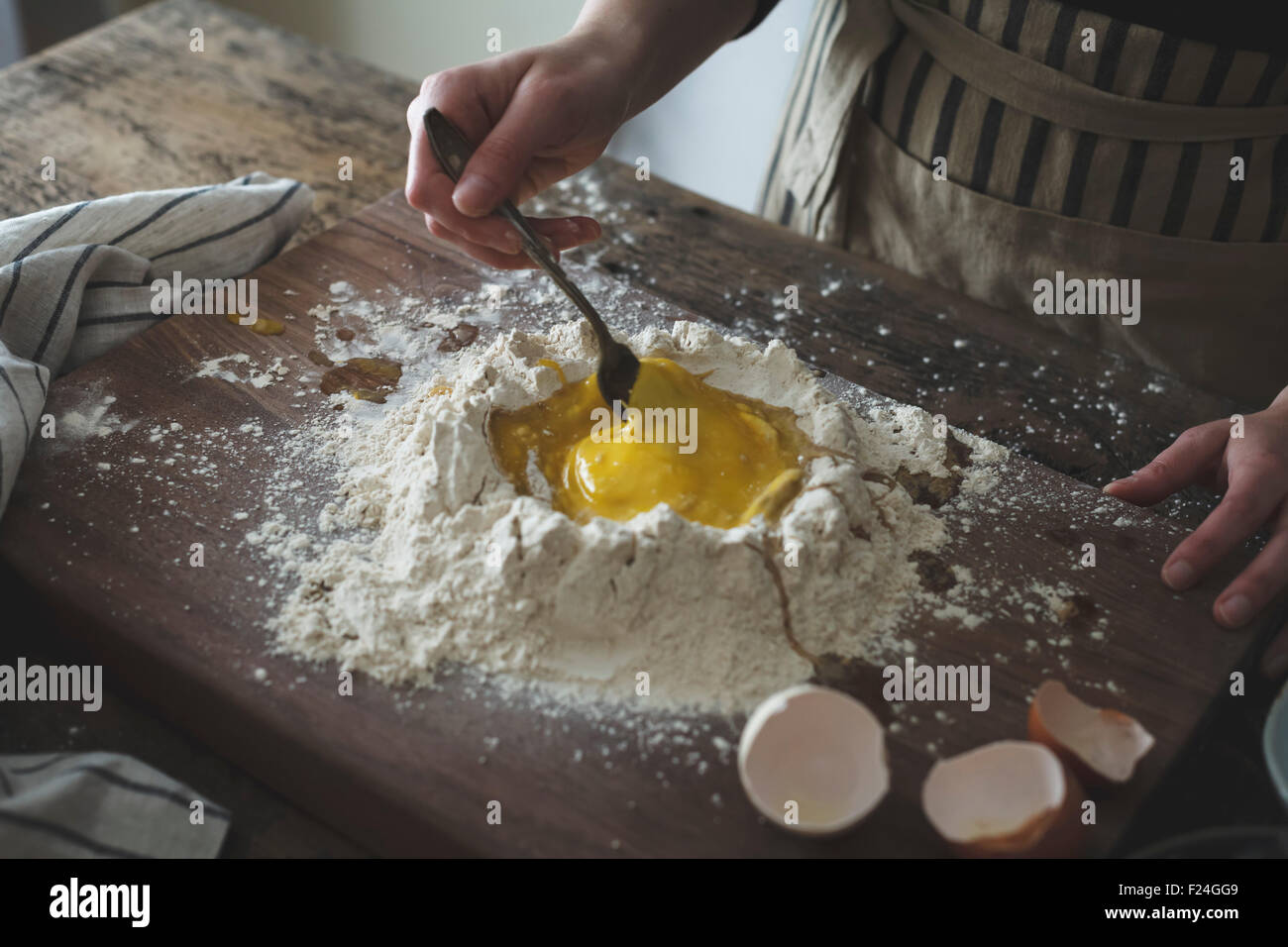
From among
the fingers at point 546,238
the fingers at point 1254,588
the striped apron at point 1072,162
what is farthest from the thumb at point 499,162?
the fingers at point 1254,588

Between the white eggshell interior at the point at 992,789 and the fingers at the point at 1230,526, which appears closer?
the white eggshell interior at the point at 992,789

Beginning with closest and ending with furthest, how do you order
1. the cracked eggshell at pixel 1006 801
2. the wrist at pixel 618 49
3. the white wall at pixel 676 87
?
the cracked eggshell at pixel 1006 801, the wrist at pixel 618 49, the white wall at pixel 676 87

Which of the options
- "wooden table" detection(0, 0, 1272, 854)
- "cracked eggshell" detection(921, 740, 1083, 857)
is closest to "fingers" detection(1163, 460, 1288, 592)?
"wooden table" detection(0, 0, 1272, 854)

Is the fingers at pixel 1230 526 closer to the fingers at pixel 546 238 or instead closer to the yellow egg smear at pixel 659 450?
the yellow egg smear at pixel 659 450

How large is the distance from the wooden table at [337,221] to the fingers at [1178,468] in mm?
61

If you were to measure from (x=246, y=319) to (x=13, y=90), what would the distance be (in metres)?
1.05

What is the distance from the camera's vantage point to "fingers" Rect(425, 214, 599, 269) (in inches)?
58.2

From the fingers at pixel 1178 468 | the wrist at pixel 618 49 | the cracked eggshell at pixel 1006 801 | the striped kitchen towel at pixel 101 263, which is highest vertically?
the wrist at pixel 618 49

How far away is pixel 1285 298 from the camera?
1.58m

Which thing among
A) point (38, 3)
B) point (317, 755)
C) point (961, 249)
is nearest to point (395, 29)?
point (38, 3)

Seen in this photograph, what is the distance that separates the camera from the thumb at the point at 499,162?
128 cm

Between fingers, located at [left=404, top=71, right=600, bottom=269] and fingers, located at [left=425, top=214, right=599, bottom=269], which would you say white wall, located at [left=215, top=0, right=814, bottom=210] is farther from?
fingers, located at [left=404, top=71, right=600, bottom=269]

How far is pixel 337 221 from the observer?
1.87 metres
